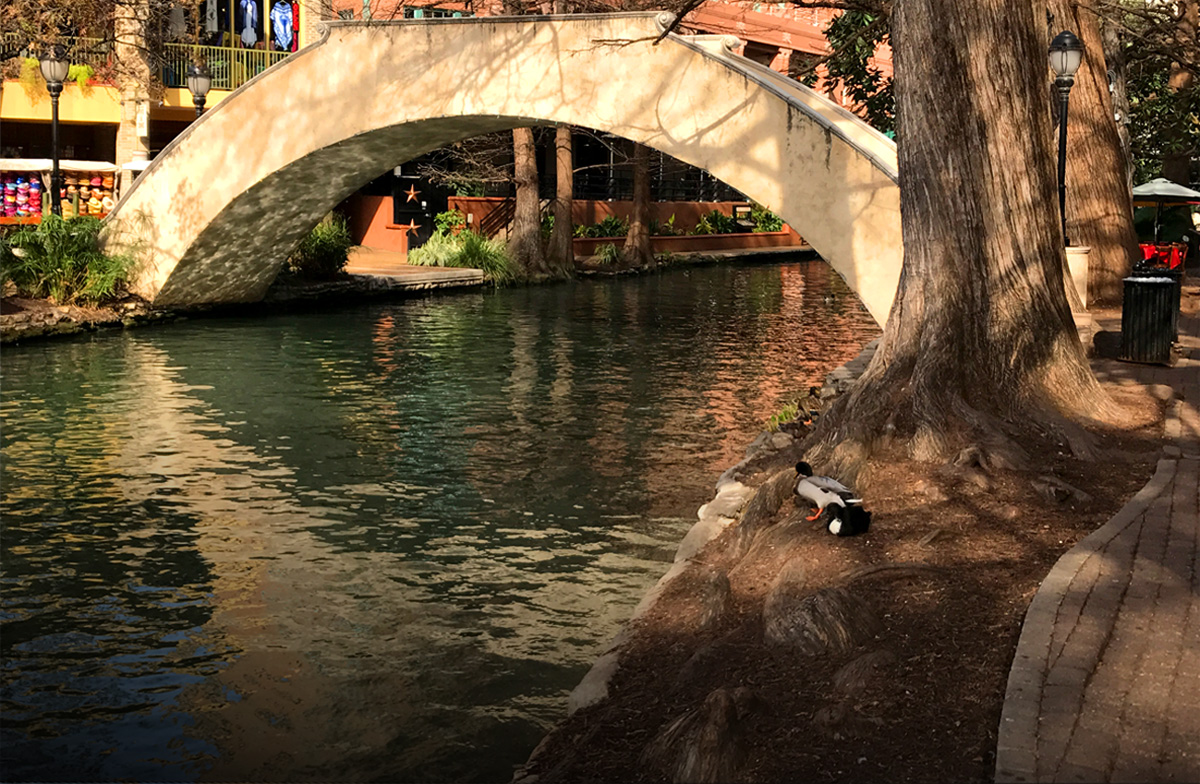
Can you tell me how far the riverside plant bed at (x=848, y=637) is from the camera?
5379mm

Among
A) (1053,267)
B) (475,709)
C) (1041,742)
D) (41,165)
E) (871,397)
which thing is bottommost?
(475,709)

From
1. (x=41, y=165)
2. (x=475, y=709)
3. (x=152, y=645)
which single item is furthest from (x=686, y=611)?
(x=41, y=165)

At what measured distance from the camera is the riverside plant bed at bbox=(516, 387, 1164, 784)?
17.6ft

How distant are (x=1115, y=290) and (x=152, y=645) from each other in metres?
14.7

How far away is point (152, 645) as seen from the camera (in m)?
8.08

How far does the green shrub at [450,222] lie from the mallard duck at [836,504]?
2720cm

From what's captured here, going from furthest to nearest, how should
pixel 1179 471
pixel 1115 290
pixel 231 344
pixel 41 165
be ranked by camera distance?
pixel 41 165 → pixel 231 344 → pixel 1115 290 → pixel 1179 471

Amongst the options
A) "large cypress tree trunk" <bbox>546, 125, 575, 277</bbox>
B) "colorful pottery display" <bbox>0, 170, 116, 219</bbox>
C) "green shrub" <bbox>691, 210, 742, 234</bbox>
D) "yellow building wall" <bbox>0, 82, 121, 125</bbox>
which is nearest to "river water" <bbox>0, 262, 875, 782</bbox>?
"colorful pottery display" <bbox>0, 170, 116, 219</bbox>

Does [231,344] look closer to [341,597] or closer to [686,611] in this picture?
[341,597]

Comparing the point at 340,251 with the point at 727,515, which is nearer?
the point at 727,515

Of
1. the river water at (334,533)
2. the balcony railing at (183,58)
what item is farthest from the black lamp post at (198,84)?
the balcony railing at (183,58)

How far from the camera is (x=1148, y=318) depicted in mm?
13539

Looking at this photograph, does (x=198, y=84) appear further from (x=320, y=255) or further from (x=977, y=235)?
(x=977, y=235)

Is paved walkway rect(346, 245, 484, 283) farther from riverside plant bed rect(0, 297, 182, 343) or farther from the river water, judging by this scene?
the river water
